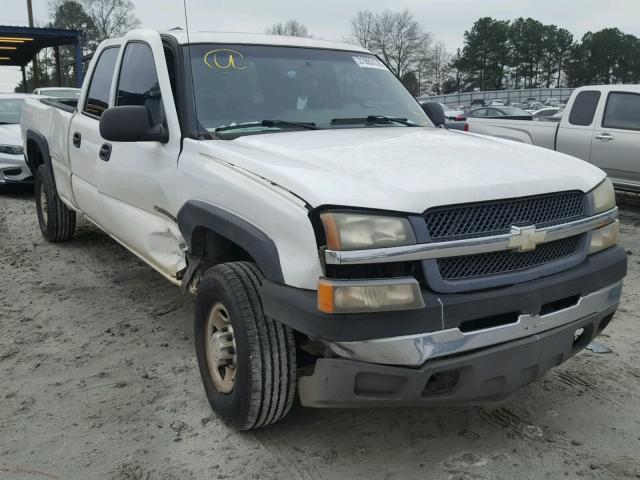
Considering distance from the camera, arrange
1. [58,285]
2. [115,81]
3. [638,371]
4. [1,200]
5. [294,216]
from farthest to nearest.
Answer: [1,200] → [58,285] → [115,81] → [638,371] → [294,216]

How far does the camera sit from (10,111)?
11.3 metres

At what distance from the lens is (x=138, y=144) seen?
385 cm

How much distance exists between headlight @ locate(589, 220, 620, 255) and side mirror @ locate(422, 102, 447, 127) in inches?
65.0

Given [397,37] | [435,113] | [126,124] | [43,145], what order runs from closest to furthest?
[126,124], [435,113], [43,145], [397,37]

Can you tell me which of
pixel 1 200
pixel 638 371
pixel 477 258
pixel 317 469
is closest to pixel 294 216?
pixel 477 258

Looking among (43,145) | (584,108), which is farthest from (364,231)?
(584,108)

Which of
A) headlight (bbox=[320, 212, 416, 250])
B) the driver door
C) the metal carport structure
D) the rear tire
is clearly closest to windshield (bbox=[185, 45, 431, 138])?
the driver door

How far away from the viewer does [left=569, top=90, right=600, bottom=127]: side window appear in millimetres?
8531

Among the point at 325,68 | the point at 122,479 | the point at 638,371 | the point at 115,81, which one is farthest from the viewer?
the point at 115,81

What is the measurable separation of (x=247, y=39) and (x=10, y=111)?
29.4ft

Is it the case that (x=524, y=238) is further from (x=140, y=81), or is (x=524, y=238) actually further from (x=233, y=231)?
(x=140, y=81)

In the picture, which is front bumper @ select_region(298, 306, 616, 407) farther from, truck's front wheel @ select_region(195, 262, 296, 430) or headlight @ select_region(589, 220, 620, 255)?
headlight @ select_region(589, 220, 620, 255)

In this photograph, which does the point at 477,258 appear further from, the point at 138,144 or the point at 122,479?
the point at 138,144

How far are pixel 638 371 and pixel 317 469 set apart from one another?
2076mm
